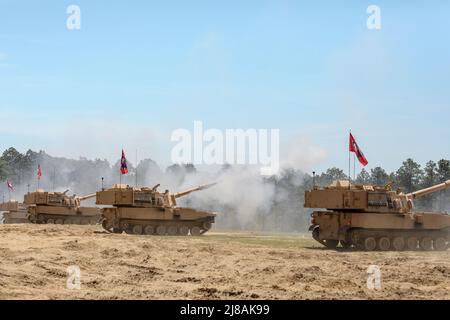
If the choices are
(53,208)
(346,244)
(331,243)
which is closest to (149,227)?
(331,243)

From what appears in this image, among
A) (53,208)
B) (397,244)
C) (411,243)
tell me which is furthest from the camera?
(53,208)

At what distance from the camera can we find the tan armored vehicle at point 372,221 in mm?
32094

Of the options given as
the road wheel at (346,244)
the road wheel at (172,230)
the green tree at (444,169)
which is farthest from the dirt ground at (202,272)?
the green tree at (444,169)

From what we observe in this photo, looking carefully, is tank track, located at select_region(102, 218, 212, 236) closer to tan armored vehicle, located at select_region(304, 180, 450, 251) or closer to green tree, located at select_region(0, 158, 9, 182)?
tan armored vehicle, located at select_region(304, 180, 450, 251)

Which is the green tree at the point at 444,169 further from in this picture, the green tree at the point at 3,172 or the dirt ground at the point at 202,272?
the green tree at the point at 3,172

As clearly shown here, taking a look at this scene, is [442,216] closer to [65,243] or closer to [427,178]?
[65,243]

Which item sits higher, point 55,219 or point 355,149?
point 355,149

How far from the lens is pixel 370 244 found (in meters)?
32.1

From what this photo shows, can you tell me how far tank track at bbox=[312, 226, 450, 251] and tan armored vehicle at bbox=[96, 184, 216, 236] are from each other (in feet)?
36.7

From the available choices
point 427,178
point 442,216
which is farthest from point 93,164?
point 442,216

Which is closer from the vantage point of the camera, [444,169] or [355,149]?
[355,149]

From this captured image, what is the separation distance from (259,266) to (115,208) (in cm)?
2181

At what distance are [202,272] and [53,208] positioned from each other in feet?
119

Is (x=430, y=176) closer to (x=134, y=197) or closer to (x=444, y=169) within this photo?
(x=444, y=169)
